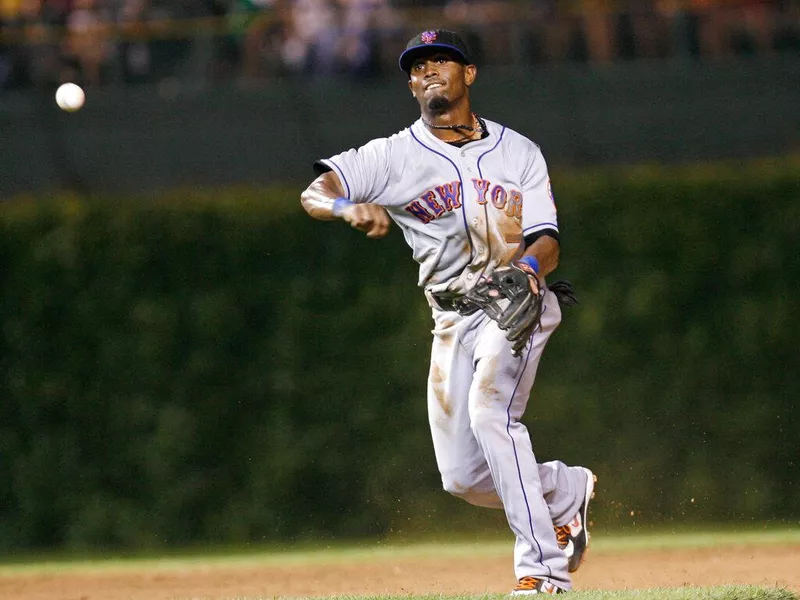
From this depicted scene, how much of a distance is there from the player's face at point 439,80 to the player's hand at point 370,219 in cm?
97

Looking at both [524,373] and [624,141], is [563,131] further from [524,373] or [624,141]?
[524,373]

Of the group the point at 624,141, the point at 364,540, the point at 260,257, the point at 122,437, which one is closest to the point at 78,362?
the point at 122,437

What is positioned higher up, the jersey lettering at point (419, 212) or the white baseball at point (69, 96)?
the white baseball at point (69, 96)

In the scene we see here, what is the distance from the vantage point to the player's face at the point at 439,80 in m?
5.95

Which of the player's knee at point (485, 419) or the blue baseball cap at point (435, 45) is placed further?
the blue baseball cap at point (435, 45)

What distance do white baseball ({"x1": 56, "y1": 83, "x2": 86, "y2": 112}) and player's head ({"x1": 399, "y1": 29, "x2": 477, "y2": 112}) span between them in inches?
236

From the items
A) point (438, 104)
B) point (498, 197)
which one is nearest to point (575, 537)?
point (498, 197)

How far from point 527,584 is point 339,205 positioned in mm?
1755

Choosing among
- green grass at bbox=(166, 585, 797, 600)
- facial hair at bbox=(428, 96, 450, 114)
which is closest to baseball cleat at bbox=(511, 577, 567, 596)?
green grass at bbox=(166, 585, 797, 600)

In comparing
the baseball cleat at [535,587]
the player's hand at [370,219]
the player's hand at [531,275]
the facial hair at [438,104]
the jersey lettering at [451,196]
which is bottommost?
the baseball cleat at [535,587]

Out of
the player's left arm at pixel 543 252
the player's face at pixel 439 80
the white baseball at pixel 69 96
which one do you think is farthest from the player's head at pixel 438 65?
the white baseball at pixel 69 96

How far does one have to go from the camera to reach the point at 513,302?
5566 millimetres

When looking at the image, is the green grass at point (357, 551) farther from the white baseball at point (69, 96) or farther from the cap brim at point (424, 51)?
the cap brim at point (424, 51)

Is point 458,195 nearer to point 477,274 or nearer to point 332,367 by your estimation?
point 477,274
